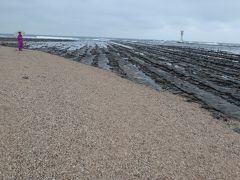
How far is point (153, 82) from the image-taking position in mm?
19938

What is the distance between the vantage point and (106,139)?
762 cm

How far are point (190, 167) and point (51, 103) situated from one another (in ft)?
18.0

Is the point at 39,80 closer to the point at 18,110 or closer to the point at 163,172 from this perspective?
the point at 18,110

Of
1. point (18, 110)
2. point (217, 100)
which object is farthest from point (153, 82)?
point (18, 110)

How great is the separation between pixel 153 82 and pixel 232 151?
489 inches

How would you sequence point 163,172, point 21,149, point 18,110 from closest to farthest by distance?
1. point 163,172
2. point 21,149
3. point 18,110

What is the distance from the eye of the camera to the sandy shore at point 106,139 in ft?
20.0

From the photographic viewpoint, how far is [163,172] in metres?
6.14

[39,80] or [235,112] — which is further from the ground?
[39,80]

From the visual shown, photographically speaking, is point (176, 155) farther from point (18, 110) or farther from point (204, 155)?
point (18, 110)

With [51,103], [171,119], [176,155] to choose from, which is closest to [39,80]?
[51,103]

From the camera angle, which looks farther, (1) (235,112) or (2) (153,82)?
(2) (153,82)

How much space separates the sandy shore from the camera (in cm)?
610

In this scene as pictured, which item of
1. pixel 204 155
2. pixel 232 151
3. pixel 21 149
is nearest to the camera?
pixel 21 149
